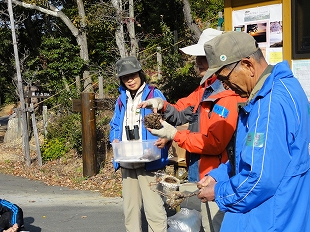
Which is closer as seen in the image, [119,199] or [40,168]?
[119,199]

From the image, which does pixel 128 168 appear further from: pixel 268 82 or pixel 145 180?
pixel 268 82

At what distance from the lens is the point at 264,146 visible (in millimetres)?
1954

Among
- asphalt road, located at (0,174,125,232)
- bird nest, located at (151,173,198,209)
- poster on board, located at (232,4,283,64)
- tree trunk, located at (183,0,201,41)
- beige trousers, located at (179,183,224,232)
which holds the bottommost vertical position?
asphalt road, located at (0,174,125,232)

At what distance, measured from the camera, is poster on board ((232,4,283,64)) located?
17.1 ft

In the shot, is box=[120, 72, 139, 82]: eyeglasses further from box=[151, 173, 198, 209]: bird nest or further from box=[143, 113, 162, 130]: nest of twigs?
box=[151, 173, 198, 209]: bird nest

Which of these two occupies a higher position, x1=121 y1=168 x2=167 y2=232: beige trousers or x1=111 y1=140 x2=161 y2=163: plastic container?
x1=111 y1=140 x2=161 y2=163: plastic container

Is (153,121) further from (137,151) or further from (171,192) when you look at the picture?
(171,192)

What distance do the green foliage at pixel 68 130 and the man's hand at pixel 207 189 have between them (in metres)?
8.34

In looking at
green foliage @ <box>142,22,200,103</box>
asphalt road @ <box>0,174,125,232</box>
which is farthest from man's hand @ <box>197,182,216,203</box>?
green foliage @ <box>142,22,200,103</box>

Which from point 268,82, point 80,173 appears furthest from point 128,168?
point 80,173

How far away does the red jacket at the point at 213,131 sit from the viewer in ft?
11.1

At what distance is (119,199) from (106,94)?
175 inches

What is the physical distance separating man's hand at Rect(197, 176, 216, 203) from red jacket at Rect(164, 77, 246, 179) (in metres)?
0.98

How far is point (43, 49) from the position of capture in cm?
2009
